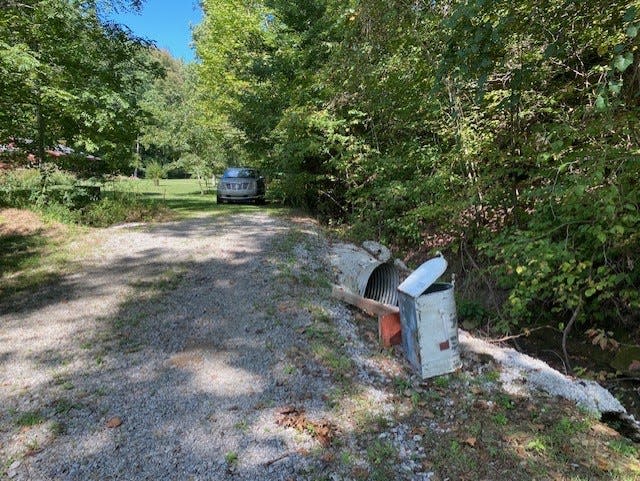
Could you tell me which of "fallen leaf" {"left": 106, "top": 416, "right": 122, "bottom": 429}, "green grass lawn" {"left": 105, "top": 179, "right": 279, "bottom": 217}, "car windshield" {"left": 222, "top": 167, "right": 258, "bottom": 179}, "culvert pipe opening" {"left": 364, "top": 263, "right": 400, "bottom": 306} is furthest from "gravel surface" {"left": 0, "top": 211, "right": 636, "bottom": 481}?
"car windshield" {"left": 222, "top": 167, "right": 258, "bottom": 179}

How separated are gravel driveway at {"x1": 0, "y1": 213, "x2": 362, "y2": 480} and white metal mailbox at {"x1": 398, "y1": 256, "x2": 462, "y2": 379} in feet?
2.96

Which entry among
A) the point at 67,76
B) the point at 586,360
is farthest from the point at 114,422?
the point at 67,76

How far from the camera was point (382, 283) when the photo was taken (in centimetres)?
682

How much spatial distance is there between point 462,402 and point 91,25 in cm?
1026

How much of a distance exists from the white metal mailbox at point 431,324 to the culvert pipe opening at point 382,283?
242cm

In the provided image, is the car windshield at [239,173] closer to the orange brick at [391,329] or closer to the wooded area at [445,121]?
the wooded area at [445,121]

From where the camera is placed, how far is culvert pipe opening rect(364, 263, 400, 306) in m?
6.70

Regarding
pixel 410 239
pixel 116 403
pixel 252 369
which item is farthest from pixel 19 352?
pixel 410 239

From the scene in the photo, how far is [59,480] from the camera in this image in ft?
8.63

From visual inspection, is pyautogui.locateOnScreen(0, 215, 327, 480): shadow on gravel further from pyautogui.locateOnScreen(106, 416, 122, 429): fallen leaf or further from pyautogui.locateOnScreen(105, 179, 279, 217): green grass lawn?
pyautogui.locateOnScreen(105, 179, 279, 217): green grass lawn

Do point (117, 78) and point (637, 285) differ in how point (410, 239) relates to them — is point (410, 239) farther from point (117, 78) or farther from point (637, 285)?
point (117, 78)

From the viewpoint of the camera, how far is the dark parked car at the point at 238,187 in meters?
18.3

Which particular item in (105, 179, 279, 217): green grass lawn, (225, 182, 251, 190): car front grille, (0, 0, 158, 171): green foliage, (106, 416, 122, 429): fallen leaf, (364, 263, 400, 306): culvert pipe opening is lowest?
(106, 416, 122, 429): fallen leaf

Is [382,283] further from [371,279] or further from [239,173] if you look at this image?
[239,173]
